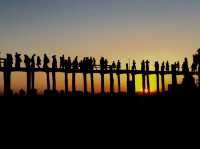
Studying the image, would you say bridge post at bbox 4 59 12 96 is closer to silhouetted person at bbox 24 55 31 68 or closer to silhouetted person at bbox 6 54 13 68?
silhouetted person at bbox 6 54 13 68

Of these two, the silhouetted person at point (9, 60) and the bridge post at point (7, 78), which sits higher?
the silhouetted person at point (9, 60)

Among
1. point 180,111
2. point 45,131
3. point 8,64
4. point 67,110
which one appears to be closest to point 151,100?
point 180,111

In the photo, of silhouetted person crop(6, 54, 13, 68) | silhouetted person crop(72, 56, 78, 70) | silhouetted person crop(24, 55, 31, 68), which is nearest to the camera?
silhouetted person crop(6, 54, 13, 68)

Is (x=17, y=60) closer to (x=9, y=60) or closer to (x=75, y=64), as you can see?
(x=9, y=60)

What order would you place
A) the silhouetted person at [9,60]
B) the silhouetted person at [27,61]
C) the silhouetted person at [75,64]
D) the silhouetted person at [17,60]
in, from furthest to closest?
→ 1. the silhouetted person at [75,64]
2. the silhouetted person at [27,61]
3. the silhouetted person at [17,60]
4. the silhouetted person at [9,60]

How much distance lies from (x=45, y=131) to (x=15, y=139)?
50.5 inches

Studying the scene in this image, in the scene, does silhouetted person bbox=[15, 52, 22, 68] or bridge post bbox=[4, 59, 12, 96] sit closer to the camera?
bridge post bbox=[4, 59, 12, 96]

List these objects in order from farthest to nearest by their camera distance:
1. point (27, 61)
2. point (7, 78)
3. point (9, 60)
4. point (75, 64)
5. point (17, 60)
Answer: point (75, 64) < point (27, 61) < point (17, 60) < point (7, 78) < point (9, 60)

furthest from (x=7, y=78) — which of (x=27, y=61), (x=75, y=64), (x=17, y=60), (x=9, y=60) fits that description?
(x=75, y=64)

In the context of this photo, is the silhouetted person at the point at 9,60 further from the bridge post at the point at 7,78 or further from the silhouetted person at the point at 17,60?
the silhouetted person at the point at 17,60

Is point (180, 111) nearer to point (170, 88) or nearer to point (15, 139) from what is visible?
point (15, 139)

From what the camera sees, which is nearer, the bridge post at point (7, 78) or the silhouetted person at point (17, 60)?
the bridge post at point (7, 78)

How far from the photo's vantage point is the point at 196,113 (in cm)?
1716

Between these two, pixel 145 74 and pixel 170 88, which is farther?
pixel 170 88
